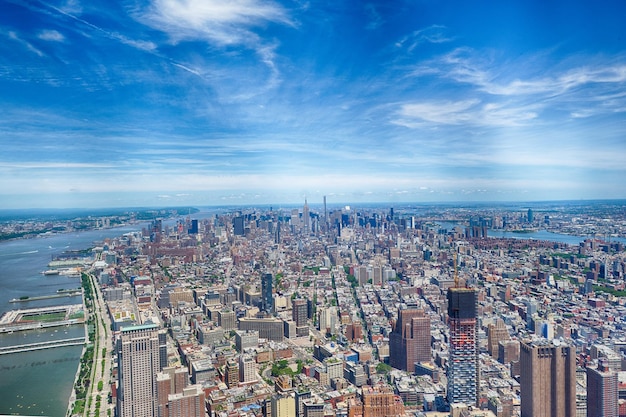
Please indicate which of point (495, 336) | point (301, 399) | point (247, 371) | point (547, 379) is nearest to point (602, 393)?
point (547, 379)

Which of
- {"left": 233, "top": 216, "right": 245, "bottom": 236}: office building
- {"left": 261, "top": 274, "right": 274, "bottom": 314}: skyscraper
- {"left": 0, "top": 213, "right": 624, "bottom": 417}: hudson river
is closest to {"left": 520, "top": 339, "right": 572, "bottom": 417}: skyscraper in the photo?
{"left": 0, "top": 213, "right": 624, "bottom": 417}: hudson river

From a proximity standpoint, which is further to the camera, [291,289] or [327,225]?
[327,225]

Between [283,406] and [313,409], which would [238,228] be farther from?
[313,409]

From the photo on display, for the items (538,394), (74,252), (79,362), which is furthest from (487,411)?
(74,252)

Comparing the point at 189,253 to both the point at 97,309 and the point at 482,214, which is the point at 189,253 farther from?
the point at 482,214

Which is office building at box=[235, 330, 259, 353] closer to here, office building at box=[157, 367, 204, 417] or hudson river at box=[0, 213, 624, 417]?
office building at box=[157, 367, 204, 417]

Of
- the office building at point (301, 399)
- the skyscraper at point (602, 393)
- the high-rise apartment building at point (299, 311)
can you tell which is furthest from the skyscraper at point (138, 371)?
the skyscraper at point (602, 393)
